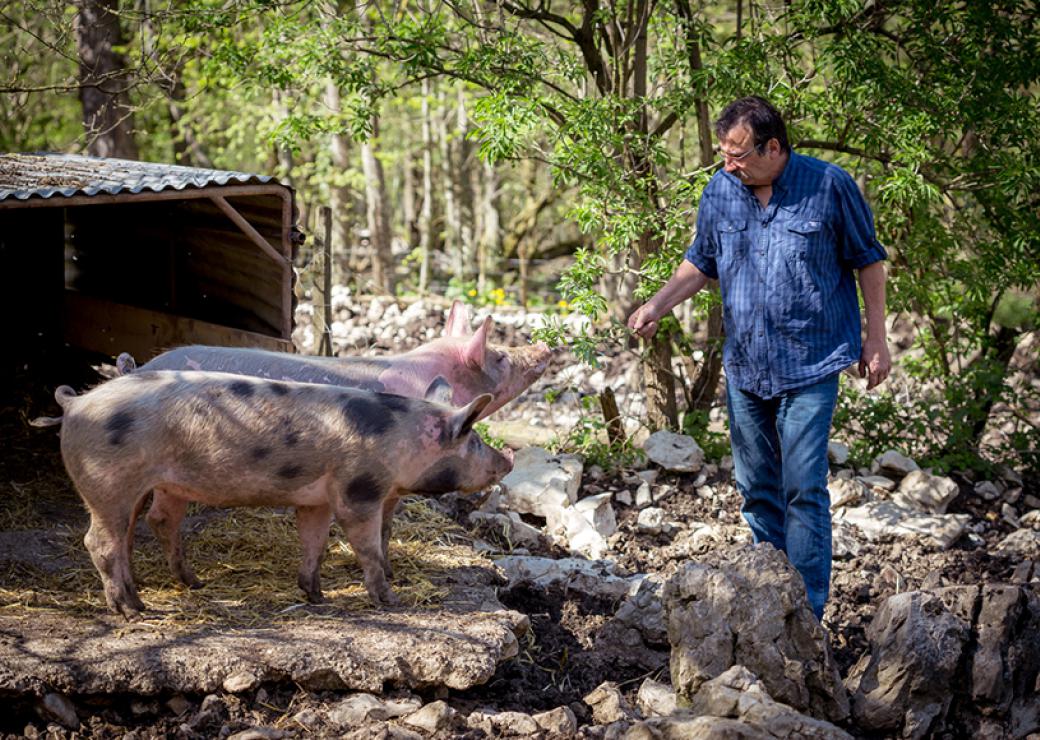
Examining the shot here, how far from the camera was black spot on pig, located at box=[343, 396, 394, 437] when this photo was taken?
15.9 feet

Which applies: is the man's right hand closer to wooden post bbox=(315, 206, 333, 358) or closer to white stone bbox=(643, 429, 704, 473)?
white stone bbox=(643, 429, 704, 473)

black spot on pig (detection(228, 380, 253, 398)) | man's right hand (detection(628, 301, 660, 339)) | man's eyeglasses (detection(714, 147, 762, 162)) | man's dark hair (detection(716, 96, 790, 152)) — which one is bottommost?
black spot on pig (detection(228, 380, 253, 398))

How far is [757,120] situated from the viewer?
459 centimetres

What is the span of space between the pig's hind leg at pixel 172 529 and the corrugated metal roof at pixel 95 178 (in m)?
1.71

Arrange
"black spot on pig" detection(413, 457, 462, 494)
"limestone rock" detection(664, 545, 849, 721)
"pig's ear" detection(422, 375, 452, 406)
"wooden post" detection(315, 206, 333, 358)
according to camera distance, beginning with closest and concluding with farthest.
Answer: "limestone rock" detection(664, 545, 849, 721) → "black spot on pig" detection(413, 457, 462, 494) → "pig's ear" detection(422, 375, 452, 406) → "wooden post" detection(315, 206, 333, 358)

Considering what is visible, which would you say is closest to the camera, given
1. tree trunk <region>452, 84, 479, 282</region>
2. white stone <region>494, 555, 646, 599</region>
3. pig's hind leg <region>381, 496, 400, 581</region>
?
pig's hind leg <region>381, 496, 400, 581</region>

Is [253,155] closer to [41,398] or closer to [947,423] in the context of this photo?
[41,398]

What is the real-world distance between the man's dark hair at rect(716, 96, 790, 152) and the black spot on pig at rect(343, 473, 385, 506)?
1950mm

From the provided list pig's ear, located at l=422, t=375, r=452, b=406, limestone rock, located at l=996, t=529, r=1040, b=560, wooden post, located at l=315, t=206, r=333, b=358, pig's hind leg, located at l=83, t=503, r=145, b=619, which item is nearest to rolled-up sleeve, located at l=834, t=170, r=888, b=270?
pig's ear, located at l=422, t=375, r=452, b=406

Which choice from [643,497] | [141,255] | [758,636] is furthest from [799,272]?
[141,255]

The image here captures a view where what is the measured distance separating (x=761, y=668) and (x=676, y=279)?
1676 millimetres

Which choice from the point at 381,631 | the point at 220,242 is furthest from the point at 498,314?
the point at 381,631

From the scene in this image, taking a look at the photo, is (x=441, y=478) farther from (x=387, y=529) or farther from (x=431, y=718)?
(x=431, y=718)

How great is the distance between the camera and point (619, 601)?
5.57m
